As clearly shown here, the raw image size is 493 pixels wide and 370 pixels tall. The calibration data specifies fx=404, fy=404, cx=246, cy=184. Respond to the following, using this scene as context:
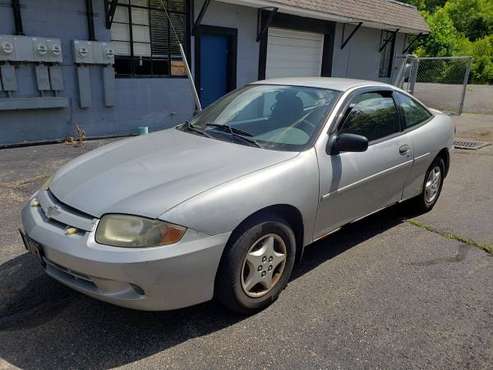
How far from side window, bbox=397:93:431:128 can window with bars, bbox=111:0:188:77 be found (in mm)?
5850

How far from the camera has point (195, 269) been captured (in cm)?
230

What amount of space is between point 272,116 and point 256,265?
1.33 m

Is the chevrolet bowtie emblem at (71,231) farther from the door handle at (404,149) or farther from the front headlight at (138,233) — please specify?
the door handle at (404,149)

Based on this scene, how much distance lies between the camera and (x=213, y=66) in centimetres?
963

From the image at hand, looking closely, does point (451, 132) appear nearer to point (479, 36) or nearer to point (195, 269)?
point (195, 269)

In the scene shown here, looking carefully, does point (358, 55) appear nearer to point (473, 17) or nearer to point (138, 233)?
point (138, 233)

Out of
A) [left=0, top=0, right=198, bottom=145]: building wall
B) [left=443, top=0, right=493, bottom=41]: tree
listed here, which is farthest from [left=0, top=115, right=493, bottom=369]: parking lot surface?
[left=443, top=0, right=493, bottom=41]: tree

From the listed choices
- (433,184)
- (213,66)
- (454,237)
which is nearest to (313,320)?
(454,237)

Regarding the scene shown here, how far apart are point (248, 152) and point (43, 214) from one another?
1.41 m

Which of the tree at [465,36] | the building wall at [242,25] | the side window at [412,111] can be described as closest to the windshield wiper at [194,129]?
the side window at [412,111]

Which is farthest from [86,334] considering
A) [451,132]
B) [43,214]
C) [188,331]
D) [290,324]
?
[451,132]

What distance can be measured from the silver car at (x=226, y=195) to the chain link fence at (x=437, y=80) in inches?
412

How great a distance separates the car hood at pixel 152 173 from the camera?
2.33 m

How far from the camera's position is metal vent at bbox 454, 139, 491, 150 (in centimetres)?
857
